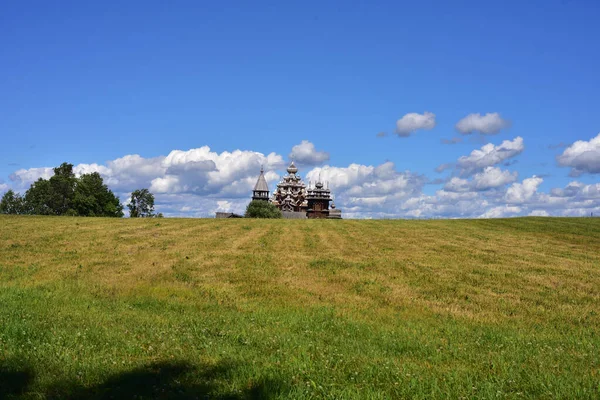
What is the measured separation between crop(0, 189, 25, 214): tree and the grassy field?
104701 millimetres

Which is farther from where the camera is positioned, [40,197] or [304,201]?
[304,201]

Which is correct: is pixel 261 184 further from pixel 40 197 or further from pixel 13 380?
pixel 13 380

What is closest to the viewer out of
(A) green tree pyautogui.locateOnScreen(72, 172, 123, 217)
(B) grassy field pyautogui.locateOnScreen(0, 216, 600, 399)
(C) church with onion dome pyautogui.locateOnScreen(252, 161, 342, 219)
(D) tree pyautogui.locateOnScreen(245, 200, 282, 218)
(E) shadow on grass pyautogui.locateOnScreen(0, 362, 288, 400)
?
(E) shadow on grass pyautogui.locateOnScreen(0, 362, 288, 400)

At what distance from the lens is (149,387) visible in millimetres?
9219

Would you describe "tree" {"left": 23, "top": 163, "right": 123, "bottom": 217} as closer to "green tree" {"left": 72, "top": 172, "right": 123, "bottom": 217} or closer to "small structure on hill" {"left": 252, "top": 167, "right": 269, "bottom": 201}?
"green tree" {"left": 72, "top": 172, "right": 123, "bottom": 217}

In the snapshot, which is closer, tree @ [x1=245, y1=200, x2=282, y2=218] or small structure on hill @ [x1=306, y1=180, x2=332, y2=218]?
tree @ [x1=245, y1=200, x2=282, y2=218]

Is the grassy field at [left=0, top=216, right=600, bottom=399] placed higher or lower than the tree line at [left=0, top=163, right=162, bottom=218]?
lower

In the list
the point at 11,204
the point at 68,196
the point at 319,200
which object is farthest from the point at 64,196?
the point at 319,200

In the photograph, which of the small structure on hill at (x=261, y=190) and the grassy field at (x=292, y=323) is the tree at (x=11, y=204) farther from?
the grassy field at (x=292, y=323)

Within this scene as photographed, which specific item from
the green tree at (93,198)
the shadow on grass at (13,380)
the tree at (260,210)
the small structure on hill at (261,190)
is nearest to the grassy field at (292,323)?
the shadow on grass at (13,380)

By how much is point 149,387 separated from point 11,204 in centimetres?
13599

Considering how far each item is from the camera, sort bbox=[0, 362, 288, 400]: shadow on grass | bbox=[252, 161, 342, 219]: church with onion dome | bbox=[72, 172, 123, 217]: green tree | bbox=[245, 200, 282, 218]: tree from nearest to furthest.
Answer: bbox=[0, 362, 288, 400]: shadow on grass < bbox=[72, 172, 123, 217]: green tree < bbox=[245, 200, 282, 218]: tree < bbox=[252, 161, 342, 219]: church with onion dome

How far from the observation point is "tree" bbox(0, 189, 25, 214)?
12262 cm

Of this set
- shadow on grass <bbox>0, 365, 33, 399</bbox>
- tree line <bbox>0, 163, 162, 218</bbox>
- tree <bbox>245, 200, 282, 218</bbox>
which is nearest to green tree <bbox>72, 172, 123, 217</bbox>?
tree line <bbox>0, 163, 162, 218</bbox>
